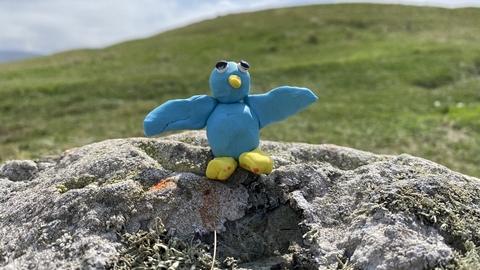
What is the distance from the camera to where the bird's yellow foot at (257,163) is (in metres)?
3.61

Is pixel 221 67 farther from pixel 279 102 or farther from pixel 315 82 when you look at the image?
pixel 315 82

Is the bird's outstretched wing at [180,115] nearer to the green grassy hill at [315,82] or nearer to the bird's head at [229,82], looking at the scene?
the bird's head at [229,82]

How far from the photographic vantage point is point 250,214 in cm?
349

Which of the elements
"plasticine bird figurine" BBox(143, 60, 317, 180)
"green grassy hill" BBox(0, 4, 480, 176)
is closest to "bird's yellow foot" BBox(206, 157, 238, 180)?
"plasticine bird figurine" BBox(143, 60, 317, 180)

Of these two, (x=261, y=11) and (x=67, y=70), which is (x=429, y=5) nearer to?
(x=261, y=11)

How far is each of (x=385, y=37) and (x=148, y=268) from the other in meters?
31.3

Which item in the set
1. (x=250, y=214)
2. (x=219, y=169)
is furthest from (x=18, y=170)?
(x=250, y=214)

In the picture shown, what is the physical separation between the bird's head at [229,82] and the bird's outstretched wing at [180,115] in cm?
17

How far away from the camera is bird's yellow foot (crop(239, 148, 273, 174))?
361 cm

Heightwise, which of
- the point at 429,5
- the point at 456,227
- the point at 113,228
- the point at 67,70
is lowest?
the point at 456,227

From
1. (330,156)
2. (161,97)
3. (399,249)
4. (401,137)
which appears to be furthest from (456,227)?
(161,97)

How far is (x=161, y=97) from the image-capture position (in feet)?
61.8

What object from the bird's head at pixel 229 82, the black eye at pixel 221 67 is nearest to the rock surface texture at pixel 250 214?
the bird's head at pixel 229 82

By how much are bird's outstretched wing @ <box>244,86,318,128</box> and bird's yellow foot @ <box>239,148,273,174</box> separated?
0.65 meters
